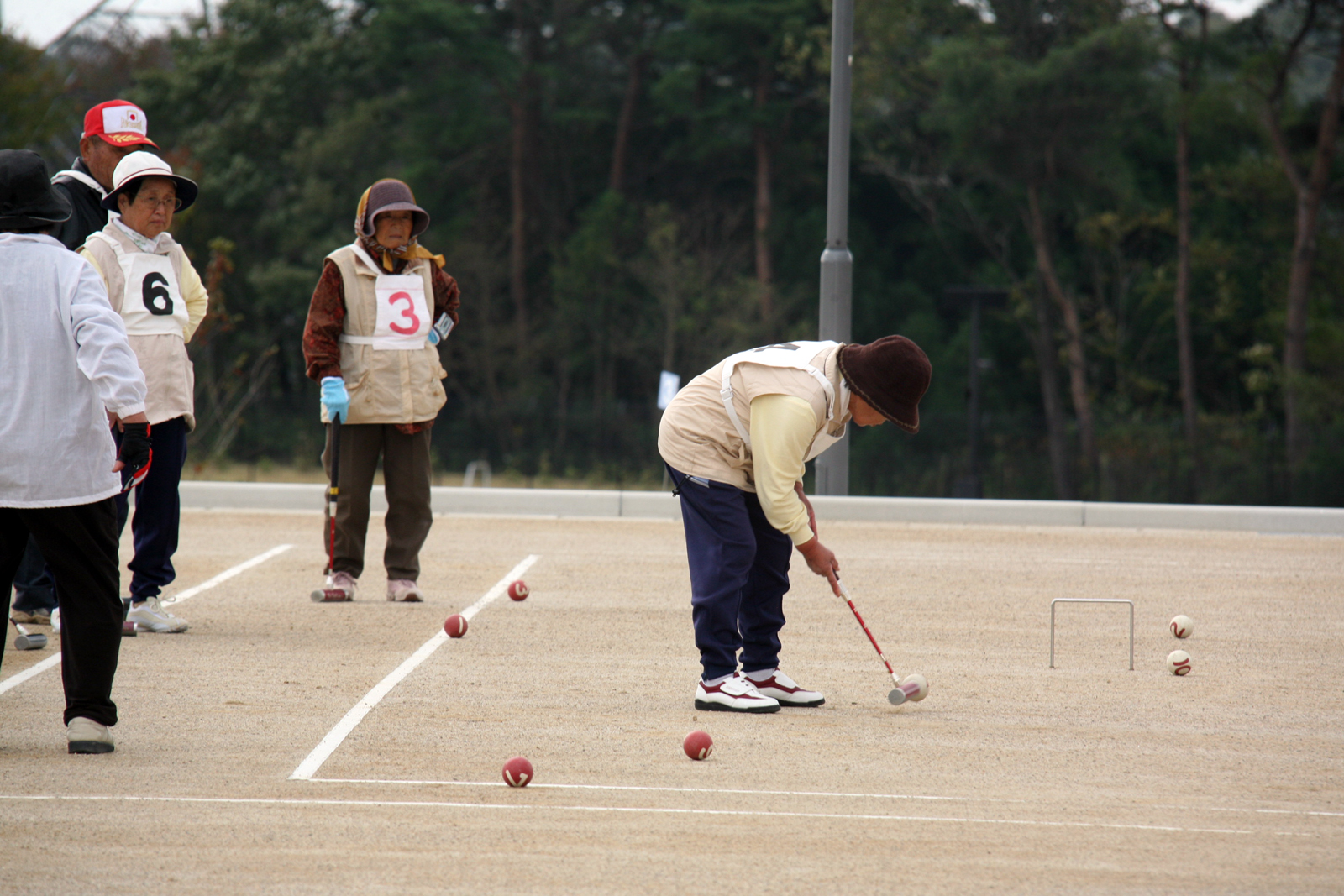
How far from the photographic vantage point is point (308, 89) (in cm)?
3509

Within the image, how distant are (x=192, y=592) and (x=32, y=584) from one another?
163 cm

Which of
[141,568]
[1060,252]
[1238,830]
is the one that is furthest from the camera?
[1060,252]

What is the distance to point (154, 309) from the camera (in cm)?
715

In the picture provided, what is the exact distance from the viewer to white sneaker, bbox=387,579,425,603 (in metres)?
→ 8.37

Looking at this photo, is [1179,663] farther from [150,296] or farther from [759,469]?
[150,296]

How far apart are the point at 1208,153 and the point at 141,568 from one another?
2844cm

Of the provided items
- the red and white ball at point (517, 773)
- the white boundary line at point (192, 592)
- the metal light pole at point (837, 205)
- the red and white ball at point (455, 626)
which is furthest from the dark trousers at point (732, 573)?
the metal light pole at point (837, 205)

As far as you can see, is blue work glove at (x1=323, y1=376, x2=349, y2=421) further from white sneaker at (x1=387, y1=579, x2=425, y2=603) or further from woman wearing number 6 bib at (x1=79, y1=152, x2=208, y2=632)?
white sneaker at (x1=387, y1=579, x2=425, y2=603)

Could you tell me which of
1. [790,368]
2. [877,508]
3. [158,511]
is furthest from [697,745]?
[877,508]

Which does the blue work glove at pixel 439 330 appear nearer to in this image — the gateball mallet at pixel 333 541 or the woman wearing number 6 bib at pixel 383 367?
the woman wearing number 6 bib at pixel 383 367

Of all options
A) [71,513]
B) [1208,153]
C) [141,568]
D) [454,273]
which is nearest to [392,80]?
[454,273]

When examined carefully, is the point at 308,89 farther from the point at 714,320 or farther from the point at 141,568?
the point at 141,568

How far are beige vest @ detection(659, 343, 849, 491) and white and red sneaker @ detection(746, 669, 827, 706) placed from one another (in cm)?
82

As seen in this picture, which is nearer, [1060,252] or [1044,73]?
[1044,73]
